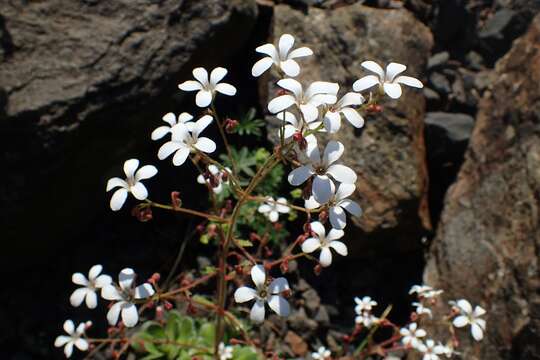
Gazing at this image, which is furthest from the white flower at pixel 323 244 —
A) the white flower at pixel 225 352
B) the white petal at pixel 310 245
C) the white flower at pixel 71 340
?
the white flower at pixel 71 340

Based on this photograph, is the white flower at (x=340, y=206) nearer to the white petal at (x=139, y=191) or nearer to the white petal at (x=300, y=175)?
the white petal at (x=300, y=175)

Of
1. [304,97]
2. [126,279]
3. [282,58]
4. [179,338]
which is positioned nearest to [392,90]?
[304,97]

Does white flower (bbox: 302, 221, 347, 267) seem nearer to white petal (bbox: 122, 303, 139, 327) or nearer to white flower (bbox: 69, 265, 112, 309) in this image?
white petal (bbox: 122, 303, 139, 327)

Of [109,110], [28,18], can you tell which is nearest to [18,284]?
[109,110]

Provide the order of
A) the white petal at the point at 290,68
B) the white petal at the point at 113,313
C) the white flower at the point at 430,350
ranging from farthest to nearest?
the white flower at the point at 430,350 < the white petal at the point at 113,313 < the white petal at the point at 290,68

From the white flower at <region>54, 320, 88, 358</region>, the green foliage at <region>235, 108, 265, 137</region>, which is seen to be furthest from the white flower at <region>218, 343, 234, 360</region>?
the green foliage at <region>235, 108, 265, 137</region>

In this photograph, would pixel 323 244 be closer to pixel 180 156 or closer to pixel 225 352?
pixel 180 156

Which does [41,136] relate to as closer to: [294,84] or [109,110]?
[109,110]
